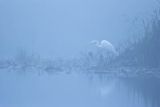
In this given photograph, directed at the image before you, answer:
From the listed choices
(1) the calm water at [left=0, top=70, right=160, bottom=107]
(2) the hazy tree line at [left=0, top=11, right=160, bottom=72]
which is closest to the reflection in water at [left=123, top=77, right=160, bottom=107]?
(1) the calm water at [left=0, top=70, right=160, bottom=107]

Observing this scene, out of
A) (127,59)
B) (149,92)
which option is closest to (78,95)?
(149,92)

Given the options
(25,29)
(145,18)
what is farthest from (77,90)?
(25,29)

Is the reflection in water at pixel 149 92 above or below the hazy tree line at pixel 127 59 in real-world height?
below

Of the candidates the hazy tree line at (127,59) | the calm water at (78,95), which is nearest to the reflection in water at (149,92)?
the calm water at (78,95)

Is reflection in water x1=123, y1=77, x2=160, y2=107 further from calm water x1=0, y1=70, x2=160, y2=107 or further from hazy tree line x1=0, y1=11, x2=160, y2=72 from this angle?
hazy tree line x1=0, y1=11, x2=160, y2=72

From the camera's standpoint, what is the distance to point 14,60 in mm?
21875

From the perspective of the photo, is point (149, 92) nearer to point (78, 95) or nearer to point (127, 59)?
point (78, 95)

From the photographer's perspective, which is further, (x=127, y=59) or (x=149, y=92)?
(x=127, y=59)

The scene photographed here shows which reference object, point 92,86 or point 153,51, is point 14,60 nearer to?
point 153,51

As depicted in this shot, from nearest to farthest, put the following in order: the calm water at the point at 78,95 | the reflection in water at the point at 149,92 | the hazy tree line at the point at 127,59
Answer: the calm water at the point at 78,95 < the reflection in water at the point at 149,92 < the hazy tree line at the point at 127,59

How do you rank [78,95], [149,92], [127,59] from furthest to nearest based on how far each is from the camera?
1. [127,59]
2. [149,92]
3. [78,95]

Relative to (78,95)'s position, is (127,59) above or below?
above

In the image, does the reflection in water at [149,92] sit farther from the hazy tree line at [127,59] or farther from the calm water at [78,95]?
the hazy tree line at [127,59]

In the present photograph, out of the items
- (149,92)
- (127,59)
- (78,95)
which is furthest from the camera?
(127,59)
